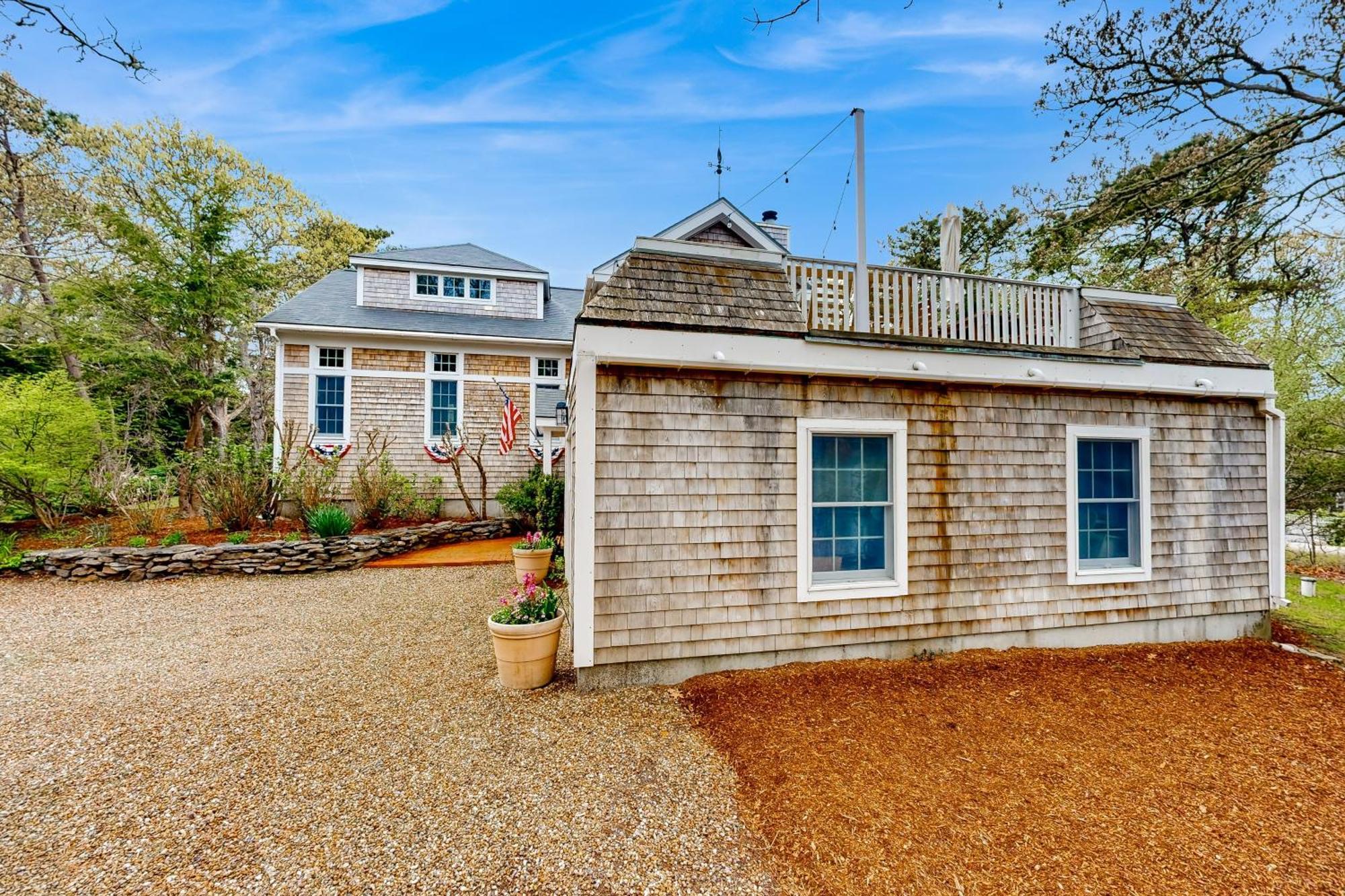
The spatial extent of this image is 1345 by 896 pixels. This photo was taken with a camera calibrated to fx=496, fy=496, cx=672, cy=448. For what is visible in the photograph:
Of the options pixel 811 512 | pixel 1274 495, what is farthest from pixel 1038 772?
pixel 1274 495

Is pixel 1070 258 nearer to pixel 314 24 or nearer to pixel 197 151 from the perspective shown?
pixel 314 24

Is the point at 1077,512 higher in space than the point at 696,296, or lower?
lower

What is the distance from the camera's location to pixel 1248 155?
6.03 m

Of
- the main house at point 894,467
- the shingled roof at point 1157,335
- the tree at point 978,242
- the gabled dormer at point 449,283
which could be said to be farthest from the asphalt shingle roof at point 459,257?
the shingled roof at point 1157,335

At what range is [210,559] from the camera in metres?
7.63

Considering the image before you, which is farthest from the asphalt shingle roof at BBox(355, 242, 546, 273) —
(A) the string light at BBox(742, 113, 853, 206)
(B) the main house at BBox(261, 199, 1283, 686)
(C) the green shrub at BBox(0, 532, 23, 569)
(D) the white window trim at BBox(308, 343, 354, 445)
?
(B) the main house at BBox(261, 199, 1283, 686)

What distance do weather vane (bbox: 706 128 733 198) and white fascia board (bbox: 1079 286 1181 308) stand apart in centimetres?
715

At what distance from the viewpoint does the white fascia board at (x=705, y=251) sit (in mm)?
4602

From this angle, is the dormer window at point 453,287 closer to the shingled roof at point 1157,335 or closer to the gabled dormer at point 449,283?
the gabled dormer at point 449,283

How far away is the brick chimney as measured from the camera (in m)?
12.5

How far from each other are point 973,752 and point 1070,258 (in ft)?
29.6

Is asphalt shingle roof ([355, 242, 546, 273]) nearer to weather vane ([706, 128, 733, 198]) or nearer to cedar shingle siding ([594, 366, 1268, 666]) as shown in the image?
weather vane ([706, 128, 733, 198])

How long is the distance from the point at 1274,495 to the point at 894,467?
4596 millimetres

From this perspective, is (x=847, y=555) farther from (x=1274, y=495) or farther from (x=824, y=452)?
(x=1274, y=495)
